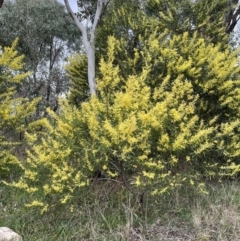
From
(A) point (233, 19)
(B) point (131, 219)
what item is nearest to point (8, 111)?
(B) point (131, 219)

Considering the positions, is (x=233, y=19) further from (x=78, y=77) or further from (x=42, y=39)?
(x=42, y=39)

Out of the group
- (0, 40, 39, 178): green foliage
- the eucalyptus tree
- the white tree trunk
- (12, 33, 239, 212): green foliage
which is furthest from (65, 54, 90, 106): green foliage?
(12, 33, 239, 212): green foliage

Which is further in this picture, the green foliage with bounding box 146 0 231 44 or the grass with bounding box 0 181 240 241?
the green foliage with bounding box 146 0 231 44

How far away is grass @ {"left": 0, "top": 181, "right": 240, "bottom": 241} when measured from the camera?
3982 millimetres

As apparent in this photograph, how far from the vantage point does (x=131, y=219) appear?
13.6 ft

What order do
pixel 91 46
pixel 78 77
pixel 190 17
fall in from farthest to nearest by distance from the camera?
pixel 78 77, pixel 91 46, pixel 190 17

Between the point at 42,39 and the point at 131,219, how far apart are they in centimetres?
742

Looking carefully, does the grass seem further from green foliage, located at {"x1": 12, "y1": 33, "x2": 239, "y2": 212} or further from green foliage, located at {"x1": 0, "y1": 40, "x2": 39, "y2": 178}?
green foliage, located at {"x1": 0, "y1": 40, "x2": 39, "y2": 178}

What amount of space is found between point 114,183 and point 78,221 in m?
0.72

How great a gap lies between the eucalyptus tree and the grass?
17.7 ft

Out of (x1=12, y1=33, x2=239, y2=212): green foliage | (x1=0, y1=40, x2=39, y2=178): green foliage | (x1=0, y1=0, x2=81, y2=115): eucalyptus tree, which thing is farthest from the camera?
(x1=0, y1=0, x2=81, y2=115): eucalyptus tree

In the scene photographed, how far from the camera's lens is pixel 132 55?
24.6 ft

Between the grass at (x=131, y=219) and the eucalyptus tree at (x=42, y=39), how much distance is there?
17.7 feet

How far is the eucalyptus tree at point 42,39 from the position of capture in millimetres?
9297
